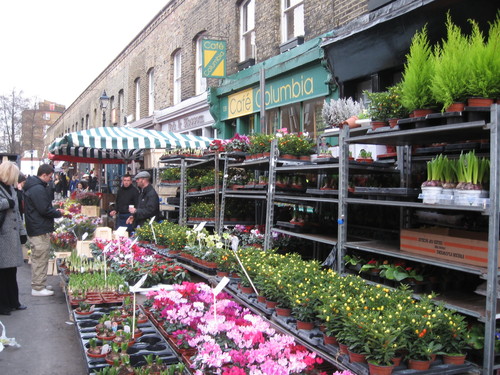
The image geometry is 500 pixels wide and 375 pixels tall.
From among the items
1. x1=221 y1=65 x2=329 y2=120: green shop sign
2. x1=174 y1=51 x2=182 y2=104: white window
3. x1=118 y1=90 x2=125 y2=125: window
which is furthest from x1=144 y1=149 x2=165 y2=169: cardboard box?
x1=118 y1=90 x2=125 y2=125: window

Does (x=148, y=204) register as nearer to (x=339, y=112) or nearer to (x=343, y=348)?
(x=339, y=112)

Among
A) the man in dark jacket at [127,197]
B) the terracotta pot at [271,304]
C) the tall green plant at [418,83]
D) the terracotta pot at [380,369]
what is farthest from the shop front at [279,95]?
the terracotta pot at [380,369]

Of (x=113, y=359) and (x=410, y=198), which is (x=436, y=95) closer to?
(x=410, y=198)

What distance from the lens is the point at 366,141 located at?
17.5 ft

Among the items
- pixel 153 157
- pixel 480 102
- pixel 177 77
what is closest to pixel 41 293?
pixel 480 102

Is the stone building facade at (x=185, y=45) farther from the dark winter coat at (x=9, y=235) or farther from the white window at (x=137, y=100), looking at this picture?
the dark winter coat at (x=9, y=235)

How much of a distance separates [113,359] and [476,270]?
3.15 m

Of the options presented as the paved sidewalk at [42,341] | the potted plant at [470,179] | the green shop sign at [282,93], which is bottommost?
the paved sidewalk at [42,341]

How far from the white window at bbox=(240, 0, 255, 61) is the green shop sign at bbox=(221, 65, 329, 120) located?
1.22 metres

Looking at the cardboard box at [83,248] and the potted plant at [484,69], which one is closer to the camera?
the potted plant at [484,69]

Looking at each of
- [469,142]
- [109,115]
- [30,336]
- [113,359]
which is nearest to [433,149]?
[469,142]

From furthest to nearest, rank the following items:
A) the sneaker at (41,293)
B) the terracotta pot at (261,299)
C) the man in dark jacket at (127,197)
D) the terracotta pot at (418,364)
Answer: the man in dark jacket at (127,197) < the sneaker at (41,293) < the terracotta pot at (261,299) < the terracotta pot at (418,364)

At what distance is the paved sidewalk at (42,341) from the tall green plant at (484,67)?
14.5 ft

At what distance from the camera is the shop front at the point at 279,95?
9992 millimetres
